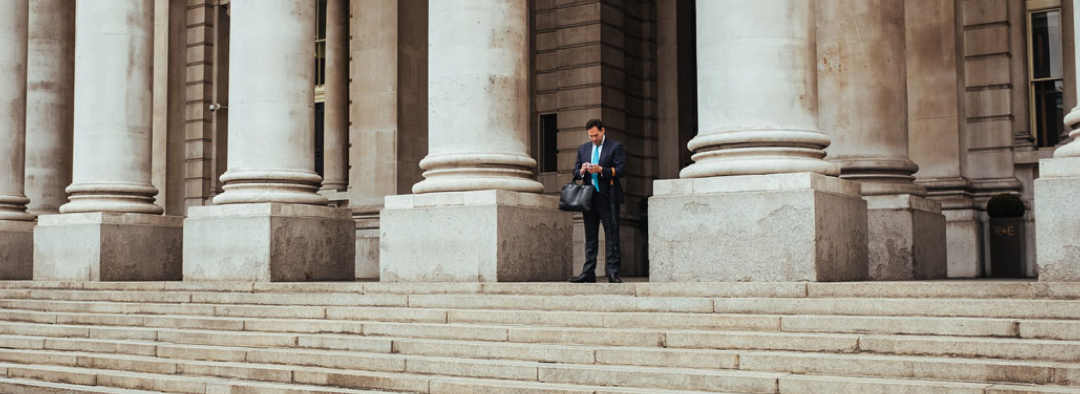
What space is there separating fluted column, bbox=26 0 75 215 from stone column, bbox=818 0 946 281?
1685cm

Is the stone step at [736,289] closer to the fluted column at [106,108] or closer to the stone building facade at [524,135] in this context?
the stone building facade at [524,135]

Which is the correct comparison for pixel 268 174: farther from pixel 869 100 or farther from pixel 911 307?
A: pixel 911 307

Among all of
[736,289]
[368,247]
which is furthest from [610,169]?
[368,247]

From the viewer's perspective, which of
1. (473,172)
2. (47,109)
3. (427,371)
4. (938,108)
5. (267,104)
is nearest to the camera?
(427,371)

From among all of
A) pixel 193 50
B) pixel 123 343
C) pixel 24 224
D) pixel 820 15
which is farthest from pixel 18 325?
pixel 193 50

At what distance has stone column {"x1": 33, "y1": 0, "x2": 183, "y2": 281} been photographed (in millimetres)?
21438

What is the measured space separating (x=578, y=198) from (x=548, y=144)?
527 inches

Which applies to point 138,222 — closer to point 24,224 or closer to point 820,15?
point 24,224

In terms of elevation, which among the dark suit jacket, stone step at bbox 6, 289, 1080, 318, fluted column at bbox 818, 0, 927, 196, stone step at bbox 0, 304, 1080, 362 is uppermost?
fluted column at bbox 818, 0, 927, 196

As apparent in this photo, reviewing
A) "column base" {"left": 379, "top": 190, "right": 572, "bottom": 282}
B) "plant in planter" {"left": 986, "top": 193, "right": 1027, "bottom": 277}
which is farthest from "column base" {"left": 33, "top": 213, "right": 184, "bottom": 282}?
"plant in planter" {"left": 986, "top": 193, "right": 1027, "bottom": 277}

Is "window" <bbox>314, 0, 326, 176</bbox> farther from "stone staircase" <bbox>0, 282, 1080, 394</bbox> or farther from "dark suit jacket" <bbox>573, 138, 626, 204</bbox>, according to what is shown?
"dark suit jacket" <bbox>573, 138, 626, 204</bbox>

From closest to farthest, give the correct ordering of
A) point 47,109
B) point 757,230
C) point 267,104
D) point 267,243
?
point 757,230 < point 267,243 < point 267,104 < point 47,109

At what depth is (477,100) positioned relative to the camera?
16.2 m

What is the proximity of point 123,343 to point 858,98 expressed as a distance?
36.3 feet
